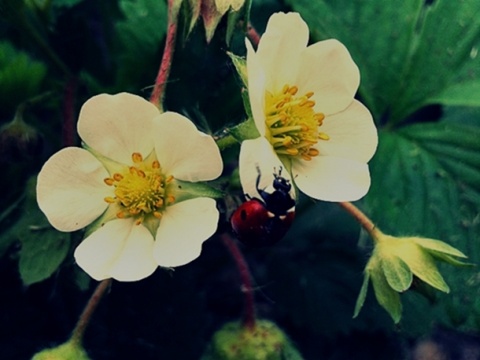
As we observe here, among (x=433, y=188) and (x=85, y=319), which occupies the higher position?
(x=85, y=319)

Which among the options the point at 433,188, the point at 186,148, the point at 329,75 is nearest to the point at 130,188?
the point at 186,148

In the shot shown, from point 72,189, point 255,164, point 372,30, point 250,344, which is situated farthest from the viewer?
point 372,30

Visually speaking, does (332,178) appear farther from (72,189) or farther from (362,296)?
(72,189)

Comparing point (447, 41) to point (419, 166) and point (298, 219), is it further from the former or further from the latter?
point (298, 219)

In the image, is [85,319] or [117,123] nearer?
[117,123]

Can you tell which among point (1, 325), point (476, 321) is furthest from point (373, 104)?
point (1, 325)
